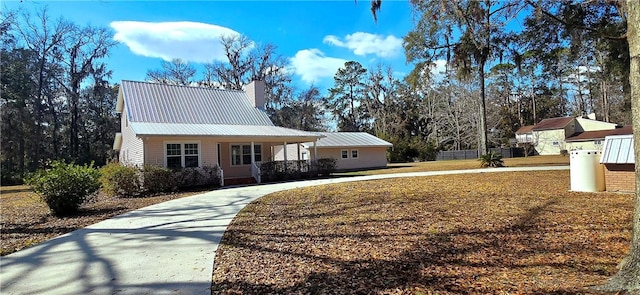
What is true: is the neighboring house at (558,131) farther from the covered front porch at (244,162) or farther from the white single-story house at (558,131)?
the covered front porch at (244,162)

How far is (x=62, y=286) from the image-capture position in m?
3.73

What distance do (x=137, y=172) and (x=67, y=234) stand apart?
6978 millimetres

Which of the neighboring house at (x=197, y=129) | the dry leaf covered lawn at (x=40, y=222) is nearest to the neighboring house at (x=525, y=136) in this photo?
the neighboring house at (x=197, y=129)

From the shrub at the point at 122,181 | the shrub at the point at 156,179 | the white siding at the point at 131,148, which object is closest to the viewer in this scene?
the shrub at the point at 122,181

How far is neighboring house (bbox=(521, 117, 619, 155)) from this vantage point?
41.6 m

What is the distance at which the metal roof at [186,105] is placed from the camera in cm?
1733

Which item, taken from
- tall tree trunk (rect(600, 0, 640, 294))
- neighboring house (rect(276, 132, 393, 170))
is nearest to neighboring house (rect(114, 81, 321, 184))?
neighboring house (rect(276, 132, 393, 170))

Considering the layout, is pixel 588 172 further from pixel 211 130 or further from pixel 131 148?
pixel 131 148

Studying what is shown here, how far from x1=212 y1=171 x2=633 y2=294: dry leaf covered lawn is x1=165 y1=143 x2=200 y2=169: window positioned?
871 cm

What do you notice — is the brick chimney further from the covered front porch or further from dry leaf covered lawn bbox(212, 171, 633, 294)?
dry leaf covered lawn bbox(212, 171, 633, 294)

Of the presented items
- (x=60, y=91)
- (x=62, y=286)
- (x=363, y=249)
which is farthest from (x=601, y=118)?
(x=60, y=91)

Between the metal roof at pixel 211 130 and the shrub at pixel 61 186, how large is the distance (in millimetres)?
5020

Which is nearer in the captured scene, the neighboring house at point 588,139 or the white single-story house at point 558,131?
the neighboring house at point 588,139

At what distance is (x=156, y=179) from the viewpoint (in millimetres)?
13125
